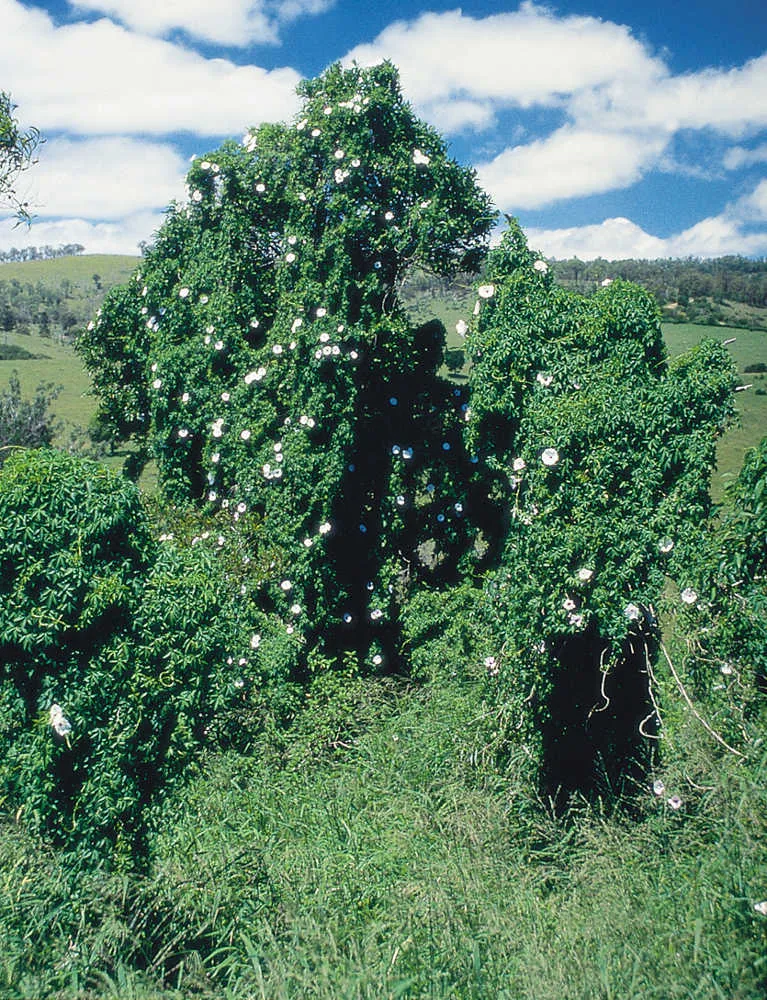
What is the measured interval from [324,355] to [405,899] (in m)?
5.48

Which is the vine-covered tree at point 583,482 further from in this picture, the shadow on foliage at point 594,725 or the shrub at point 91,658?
the shrub at point 91,658

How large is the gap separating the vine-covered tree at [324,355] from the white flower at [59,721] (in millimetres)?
3385

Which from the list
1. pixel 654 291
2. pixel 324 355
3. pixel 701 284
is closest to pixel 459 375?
pixel 654 291

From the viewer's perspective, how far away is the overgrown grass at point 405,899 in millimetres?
2795

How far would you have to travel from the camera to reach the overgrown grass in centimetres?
279

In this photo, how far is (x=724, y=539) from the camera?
4.62 metres

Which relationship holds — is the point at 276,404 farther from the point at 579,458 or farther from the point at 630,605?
the point at 630,605

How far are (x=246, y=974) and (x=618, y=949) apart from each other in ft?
5.44

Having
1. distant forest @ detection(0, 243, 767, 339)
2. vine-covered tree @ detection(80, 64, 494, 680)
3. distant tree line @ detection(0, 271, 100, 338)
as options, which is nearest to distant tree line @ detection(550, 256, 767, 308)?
distant forest @ detection(0, 243, 767, 339)

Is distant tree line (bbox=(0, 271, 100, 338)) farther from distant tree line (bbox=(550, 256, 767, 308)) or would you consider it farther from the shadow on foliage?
the shadow on foliage

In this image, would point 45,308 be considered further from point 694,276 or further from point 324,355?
point 324,355

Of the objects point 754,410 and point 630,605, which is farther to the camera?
point 754,410

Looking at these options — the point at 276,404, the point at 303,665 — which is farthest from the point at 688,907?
the point at 276,404

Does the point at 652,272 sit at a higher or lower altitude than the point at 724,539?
higher
